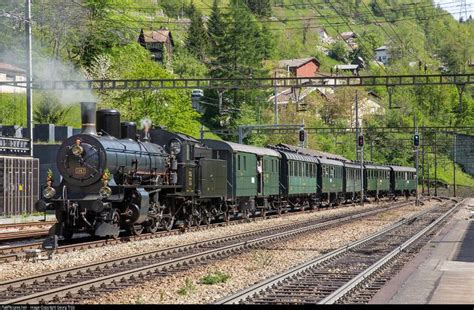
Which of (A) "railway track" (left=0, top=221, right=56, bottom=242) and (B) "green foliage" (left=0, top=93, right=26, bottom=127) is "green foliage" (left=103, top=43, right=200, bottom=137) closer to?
(B) "green foliage" (left=0, top=93, right=26, bottom=127)

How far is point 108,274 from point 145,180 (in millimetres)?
9129

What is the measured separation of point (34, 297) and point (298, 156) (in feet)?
114

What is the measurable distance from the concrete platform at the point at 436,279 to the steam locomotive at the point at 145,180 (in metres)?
8.71

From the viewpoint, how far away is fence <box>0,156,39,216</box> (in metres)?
35.5

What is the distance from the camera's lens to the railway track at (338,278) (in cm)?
1226

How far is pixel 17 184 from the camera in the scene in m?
36.6

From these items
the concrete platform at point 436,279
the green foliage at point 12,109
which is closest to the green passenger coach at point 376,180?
the green foliage at point 12,109

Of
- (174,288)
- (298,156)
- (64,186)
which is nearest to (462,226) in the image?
(298,156)

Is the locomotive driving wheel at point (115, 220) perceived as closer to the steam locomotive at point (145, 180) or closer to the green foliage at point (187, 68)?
the steam locomotive at point (145, 180)

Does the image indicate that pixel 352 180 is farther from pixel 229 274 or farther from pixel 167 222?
pixel 229 274

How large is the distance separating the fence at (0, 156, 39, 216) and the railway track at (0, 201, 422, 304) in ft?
53.7

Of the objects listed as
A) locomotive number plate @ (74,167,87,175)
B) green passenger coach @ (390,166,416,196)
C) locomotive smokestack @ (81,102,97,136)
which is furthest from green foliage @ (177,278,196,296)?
green passenger coach @ (390,166,416,196)

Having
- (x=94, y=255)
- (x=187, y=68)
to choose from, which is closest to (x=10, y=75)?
(x=187, y=68)

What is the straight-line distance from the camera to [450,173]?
11069 centimetres
